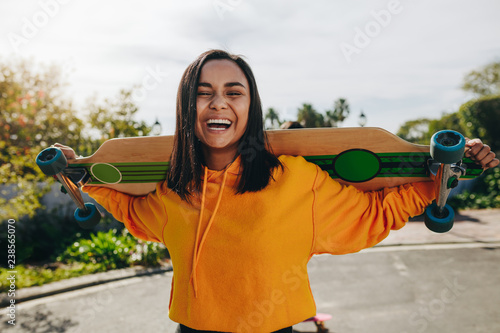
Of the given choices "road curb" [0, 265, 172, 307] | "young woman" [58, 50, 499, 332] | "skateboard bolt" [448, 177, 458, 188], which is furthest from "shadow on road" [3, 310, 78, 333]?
"skateboard bolt" [448, 177, 458, 188]

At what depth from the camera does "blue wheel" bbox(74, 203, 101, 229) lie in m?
1.73

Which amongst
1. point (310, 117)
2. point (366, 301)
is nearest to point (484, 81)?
point (310, 117)

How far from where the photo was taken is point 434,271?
19.7 ft

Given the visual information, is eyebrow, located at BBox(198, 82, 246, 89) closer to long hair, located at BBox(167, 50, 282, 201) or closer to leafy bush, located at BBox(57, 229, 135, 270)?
long hair, located at BBox(167, 50, 282, 201)

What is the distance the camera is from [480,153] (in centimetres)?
124

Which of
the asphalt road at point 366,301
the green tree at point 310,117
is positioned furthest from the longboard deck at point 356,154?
the green tree at point 310,117

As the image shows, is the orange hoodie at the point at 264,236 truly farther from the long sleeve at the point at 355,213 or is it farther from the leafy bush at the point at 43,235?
the leafy bush at the point at 43,235

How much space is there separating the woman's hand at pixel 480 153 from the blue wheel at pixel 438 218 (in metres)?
0.21

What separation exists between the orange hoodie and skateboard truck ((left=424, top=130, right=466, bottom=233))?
75mm

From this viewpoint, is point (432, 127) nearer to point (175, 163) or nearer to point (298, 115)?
point (298, 115)

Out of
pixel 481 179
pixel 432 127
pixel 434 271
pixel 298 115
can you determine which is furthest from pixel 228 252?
pixel 298 115

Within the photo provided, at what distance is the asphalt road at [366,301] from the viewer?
4.45 m

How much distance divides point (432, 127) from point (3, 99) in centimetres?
2391

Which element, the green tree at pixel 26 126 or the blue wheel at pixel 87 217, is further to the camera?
the green tree at pixel 26 126
